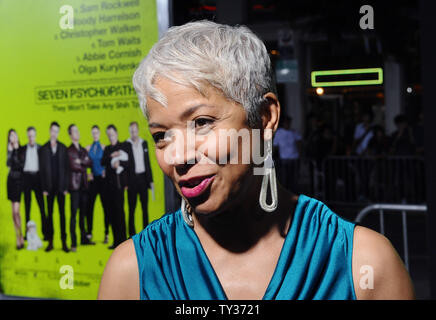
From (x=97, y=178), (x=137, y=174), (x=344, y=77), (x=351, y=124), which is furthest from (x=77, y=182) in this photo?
Answer: (x=351, y=124)

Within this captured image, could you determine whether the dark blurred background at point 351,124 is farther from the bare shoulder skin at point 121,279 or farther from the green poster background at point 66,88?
the bare shoulder skin at point 121,279

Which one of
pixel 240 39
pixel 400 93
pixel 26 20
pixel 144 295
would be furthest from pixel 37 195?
pixel 400 93

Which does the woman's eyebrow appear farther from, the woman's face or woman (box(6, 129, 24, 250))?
woman (box(6, 129, 24, 250))

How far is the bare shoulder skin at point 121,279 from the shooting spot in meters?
1.61

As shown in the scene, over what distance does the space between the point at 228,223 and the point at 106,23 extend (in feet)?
7.72

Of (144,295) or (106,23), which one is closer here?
(144,295)

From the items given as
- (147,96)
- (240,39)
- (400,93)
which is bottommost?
(400,93)

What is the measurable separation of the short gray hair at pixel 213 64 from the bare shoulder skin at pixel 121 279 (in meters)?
0.41

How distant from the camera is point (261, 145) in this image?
1528 mm

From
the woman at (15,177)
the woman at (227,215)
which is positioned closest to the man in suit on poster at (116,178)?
the woman at (15,177)

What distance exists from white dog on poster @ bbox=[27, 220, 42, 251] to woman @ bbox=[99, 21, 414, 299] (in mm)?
2516

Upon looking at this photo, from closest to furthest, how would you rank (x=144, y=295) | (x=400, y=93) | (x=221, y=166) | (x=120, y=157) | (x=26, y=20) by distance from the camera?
1. (x=221, y=166)
2. (x=144, y=295)
3. (x=120, y=157)
4. (x=26, y=20)
5. (x=400, y=93)

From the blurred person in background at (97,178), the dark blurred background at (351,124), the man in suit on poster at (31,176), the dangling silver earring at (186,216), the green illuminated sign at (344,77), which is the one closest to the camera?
the dangling silver earring at (186,216)
